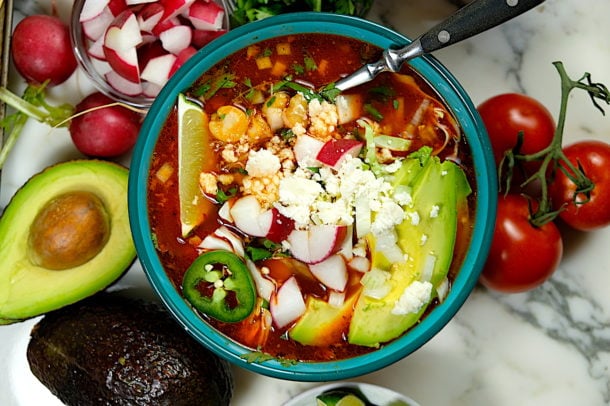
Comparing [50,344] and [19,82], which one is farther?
[19,82]

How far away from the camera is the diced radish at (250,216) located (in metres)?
1.53

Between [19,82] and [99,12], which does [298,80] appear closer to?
→ [99,12]

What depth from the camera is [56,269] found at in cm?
171

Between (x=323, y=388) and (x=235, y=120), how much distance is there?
1.98 feet

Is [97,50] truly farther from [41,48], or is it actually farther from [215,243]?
[215,243]

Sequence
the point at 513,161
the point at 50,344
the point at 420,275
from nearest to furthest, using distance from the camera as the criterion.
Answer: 1. the point at 420,275
2. the point at 513,161
3. the point at 50,344

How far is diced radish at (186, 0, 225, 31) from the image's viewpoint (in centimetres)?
176

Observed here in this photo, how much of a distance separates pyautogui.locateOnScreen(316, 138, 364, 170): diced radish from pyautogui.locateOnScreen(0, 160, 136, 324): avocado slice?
454 millimetres

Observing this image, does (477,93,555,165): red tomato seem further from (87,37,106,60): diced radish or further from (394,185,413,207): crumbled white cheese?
(87,37,106,60): diced radish

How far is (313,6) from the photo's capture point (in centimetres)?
168

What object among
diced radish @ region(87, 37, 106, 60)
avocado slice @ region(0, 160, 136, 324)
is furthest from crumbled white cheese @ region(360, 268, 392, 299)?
diced radish @ region(87, 37, 106, 60)

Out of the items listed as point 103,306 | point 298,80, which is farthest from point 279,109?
point 103,306

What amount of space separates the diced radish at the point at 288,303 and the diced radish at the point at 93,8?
0.68m

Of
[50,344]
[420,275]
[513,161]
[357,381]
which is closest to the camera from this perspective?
[420,275]
